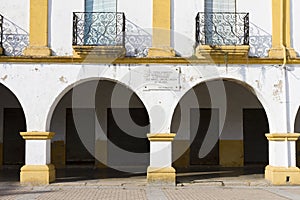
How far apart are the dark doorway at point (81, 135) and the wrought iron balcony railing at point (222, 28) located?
5.34 m

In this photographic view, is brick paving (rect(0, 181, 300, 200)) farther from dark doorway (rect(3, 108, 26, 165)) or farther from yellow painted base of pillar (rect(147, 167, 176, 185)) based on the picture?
dark doorway (rect(3, 108, 26, 165))

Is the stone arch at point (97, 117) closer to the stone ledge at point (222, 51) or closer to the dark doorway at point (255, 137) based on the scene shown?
the dark doorway at point (255, 137)

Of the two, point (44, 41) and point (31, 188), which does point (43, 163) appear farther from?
point (44, 41)

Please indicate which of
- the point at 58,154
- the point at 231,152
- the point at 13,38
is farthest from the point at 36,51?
the point at 231,152

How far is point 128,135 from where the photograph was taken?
16.6 meters

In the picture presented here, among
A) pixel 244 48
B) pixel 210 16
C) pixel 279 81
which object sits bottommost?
pixel 279 81

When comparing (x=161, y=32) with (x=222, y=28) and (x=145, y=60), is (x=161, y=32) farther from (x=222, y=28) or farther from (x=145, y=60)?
(x=222, y=28)

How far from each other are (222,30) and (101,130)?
5695 millimetres

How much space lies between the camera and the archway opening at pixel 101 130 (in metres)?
16.2

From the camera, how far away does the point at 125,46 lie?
41.1ft

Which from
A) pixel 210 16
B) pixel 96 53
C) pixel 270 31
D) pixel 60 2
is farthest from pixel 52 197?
pixel 270 31

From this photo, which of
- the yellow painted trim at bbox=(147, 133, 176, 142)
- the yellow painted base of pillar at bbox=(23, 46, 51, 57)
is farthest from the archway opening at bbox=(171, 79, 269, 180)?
the yellow painted base of pillar at bbox=(23, 46, 51, 57)

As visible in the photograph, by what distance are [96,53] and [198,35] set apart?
8.56 feet

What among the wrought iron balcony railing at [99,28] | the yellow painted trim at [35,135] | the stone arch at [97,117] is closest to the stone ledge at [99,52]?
the wrought iron balcony railing at [99,28]
